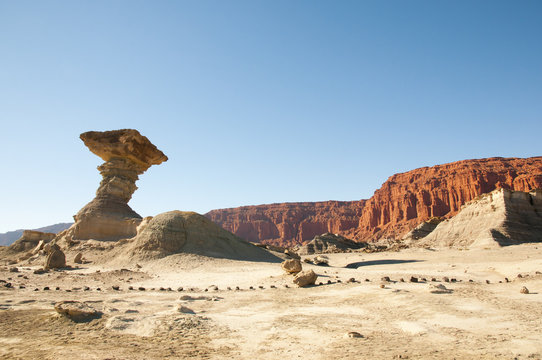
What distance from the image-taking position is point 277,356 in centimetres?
473

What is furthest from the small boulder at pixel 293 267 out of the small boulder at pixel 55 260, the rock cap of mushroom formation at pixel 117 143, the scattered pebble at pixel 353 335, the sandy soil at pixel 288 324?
the rock cap of mushroom formation at pixel 117 143

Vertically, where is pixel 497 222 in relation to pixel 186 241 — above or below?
above

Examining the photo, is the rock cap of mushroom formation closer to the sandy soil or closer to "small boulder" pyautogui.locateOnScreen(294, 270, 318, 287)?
the sandy soil

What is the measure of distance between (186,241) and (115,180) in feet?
46.6

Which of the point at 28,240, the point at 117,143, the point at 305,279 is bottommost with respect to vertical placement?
the point at 305,279

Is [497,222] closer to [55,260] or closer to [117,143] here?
[55,260]

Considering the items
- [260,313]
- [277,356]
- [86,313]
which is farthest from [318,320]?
[86,313]

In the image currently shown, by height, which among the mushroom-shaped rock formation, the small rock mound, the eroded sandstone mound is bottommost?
the small rock mound

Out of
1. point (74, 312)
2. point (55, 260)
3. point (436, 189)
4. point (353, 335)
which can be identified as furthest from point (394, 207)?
point (74, 312)

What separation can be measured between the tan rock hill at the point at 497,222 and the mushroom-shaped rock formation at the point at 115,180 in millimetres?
32329

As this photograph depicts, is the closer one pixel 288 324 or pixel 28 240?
pixel 288 324

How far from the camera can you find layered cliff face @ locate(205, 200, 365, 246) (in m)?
135

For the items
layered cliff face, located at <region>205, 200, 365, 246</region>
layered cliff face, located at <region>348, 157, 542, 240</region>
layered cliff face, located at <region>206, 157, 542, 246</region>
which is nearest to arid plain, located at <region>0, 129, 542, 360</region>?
layered cliff face, located at <region>348, 157, 542, 240</region>

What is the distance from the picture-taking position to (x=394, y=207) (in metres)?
112
